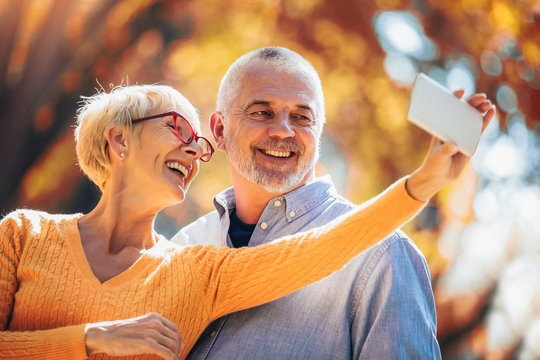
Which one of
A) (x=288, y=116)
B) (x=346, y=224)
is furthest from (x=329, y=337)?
(x=288, y=116)

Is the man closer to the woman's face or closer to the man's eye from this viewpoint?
the man's eye

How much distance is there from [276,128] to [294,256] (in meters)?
0.60

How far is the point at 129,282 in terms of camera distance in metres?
1.35

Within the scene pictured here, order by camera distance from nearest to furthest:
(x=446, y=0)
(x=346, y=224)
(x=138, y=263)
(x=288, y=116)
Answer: (x=346, y=224) < (x=138, y=263) < (x=288, y=116) < (x=446, y=0)

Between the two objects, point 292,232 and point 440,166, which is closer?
point 440,166

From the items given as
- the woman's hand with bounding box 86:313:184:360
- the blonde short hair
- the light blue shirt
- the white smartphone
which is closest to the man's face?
the blonde short hair

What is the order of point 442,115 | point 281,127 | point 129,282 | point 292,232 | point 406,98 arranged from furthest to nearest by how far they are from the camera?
1. point 406,98
2. point 281,127
3. point 292,232
4. point 129,282
5. point 442,115

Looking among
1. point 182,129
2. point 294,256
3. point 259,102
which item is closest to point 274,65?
point 259,102

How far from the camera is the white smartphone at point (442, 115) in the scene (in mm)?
934

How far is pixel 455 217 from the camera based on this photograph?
14.6ft

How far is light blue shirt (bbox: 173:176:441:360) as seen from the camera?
135 cm

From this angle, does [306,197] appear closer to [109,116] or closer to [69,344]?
[109,116]

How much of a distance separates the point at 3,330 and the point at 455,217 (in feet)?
12.4

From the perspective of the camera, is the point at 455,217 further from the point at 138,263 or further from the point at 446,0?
the point at 138,263
